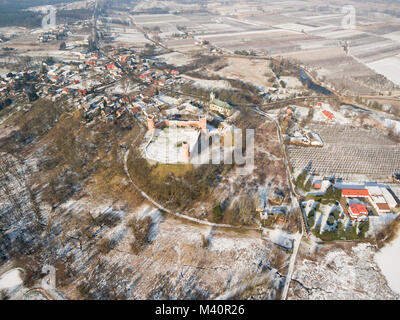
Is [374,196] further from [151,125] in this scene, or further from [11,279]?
[11,279]

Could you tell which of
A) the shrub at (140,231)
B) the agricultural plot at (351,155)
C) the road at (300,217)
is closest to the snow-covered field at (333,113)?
the agricultural plot at (351,155)

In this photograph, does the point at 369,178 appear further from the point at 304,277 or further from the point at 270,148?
the point at 304,277

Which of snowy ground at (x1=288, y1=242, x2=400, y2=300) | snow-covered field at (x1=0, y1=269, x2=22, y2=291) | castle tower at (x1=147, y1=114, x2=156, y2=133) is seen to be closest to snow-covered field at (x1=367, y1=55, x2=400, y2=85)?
snowy ground at (x1=288, y1=242, x2=400, y2=300)

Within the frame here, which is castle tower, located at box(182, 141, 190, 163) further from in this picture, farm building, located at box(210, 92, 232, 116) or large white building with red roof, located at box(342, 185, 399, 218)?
large white building with red roof, located at box(342, 185, 399, 218)

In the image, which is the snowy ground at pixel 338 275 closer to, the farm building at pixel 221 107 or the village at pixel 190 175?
the village at pixel 190 175

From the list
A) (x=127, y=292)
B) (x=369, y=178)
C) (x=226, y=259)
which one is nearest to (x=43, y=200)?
(x=127, y=292)

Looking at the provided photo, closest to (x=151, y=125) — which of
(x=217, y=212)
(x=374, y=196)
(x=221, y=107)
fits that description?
(x=221, y=107)
